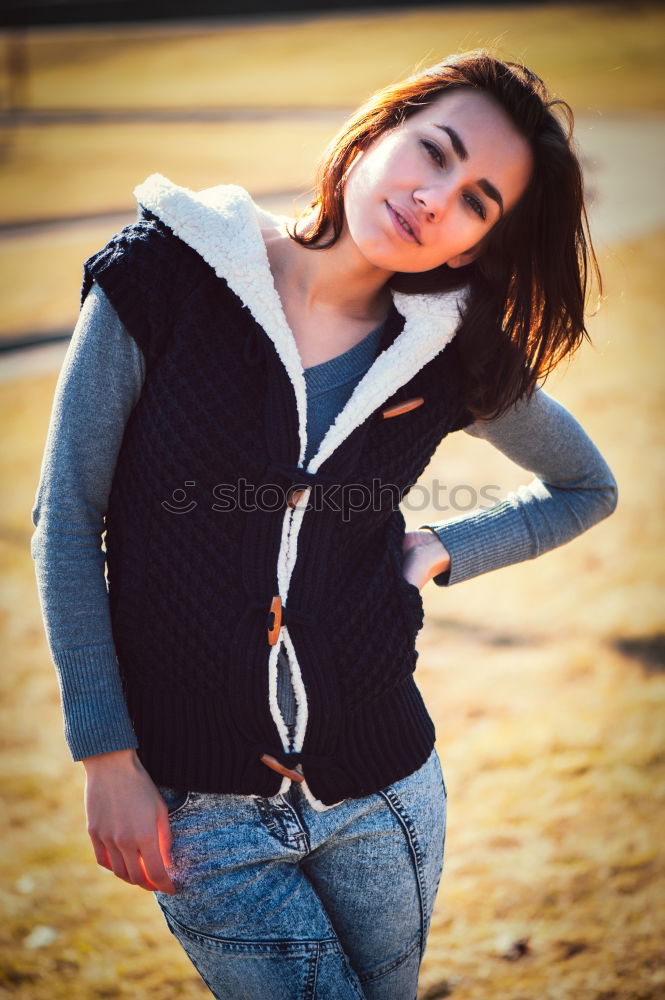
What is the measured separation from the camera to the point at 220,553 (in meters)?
1.40

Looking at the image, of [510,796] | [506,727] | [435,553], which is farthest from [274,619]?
[506,727]

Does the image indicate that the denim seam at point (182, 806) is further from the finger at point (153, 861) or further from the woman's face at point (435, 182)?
the woman's face at point (435, 182)

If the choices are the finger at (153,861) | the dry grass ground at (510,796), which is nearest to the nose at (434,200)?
the dry grass ground at (510,796)

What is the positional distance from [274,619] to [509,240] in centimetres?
79

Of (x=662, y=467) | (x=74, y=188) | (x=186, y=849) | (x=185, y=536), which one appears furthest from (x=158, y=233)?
(x=74, y=188)

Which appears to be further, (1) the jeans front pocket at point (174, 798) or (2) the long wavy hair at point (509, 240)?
(2) the long wavy hair at point (509, 240)

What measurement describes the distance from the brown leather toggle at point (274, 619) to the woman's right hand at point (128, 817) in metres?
0.27

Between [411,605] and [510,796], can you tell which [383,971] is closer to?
[411,605]

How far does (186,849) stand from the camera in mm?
1399

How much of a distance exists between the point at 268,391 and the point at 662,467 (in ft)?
15.9

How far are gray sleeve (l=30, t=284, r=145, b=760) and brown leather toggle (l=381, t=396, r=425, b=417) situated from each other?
1.36ft

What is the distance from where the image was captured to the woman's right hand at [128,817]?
1346 millimetres

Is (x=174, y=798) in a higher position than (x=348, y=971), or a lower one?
higher

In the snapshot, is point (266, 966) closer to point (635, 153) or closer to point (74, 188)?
point (74, 188)
